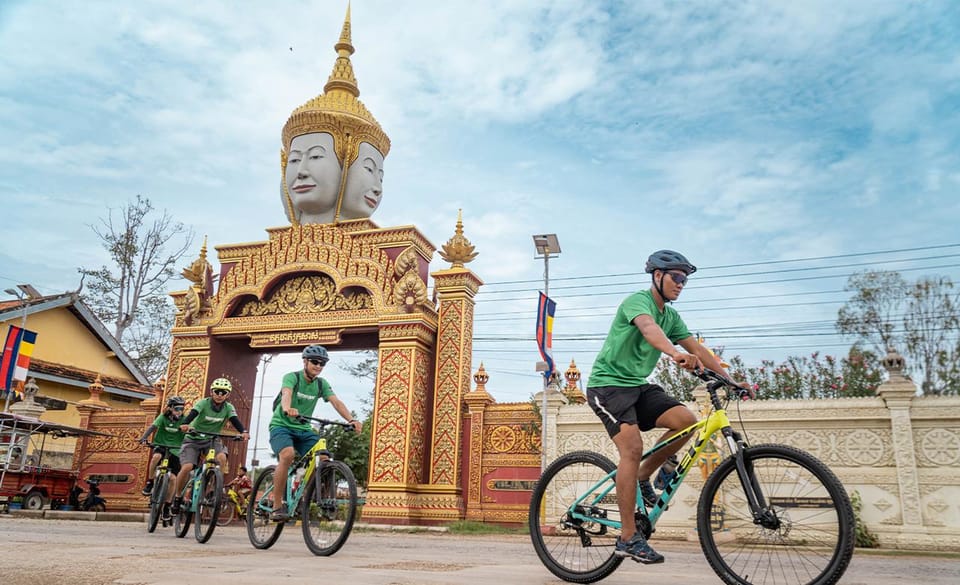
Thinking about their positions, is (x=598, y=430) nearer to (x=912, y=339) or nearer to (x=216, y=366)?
(x=216, y=366)

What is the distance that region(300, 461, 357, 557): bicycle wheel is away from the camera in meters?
4.86

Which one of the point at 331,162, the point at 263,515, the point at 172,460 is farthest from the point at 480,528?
the point at 331,162

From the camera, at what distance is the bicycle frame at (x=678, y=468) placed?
3104 mm

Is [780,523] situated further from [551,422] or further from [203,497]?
[551,422]

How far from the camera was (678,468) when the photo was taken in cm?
331

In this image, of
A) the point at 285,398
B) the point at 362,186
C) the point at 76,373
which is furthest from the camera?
the point at 76,373

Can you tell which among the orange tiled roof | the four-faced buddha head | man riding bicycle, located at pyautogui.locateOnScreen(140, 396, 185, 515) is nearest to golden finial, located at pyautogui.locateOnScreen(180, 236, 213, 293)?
the four-faced buddha head

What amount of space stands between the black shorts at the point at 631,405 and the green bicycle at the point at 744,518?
0.16 metres

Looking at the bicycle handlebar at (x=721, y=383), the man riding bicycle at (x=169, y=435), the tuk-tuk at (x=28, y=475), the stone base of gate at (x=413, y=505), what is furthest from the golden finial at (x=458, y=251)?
the bicycle handlebar at (x=721, y=383)

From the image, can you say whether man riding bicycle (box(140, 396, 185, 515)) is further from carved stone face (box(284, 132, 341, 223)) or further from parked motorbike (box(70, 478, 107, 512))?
parked motorbike (box(70, 478, 107, 512))

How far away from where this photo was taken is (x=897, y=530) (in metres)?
8.86

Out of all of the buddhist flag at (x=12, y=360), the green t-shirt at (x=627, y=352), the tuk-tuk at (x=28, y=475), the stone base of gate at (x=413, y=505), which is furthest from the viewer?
the buddhist flag at (x=12, y=360)

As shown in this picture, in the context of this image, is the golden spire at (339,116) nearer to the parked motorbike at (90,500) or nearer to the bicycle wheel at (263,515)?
the parked motorbike at (90,500)

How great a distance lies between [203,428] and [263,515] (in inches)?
91.4
